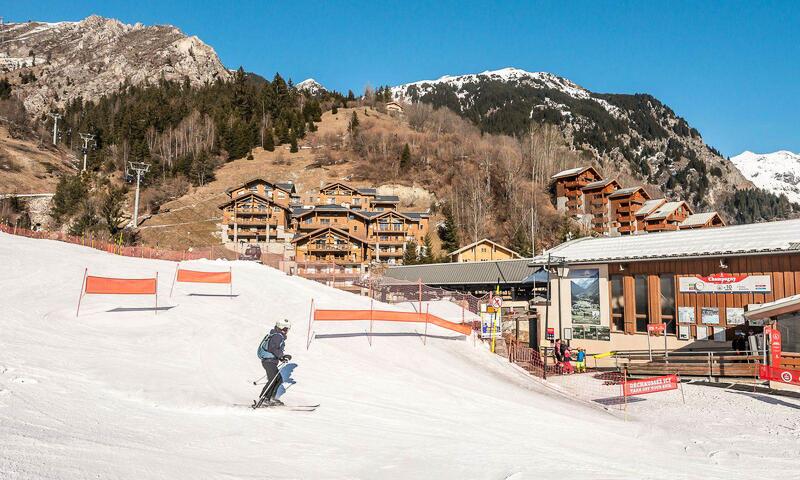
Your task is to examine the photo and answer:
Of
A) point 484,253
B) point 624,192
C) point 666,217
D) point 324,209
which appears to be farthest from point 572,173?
point 324,209

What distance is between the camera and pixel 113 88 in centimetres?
16000

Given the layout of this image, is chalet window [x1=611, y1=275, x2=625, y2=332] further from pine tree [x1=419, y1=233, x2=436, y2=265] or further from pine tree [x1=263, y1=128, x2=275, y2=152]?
pine tree [x1=263, y1=128, x2=275, y2=152]

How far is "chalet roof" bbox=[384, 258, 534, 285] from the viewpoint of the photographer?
4919cm

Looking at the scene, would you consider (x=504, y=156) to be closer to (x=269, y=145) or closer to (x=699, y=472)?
(x=269, y=145)

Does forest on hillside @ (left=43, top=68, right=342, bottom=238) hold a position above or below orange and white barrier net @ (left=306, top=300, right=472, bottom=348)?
above

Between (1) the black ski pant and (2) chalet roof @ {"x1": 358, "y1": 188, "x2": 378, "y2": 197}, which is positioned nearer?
(1) the black ski pant

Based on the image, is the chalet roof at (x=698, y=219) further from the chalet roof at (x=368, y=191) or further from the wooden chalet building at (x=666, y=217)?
the chalet roof at (x=368, y=191)

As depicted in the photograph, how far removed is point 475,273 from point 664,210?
57.7 meters

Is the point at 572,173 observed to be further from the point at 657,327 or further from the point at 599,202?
the point at 657,327

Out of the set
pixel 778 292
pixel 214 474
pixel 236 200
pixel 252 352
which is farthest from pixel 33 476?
pixel 236 200

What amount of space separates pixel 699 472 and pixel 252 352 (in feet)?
37.5

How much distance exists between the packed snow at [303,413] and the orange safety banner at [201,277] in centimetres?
173

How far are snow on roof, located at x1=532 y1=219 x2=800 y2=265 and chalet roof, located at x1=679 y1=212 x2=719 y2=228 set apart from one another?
72016 mm

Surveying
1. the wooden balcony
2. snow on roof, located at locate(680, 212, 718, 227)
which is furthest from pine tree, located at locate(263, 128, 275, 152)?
snow on roof, located at locate(680, 212, 718, 227)
